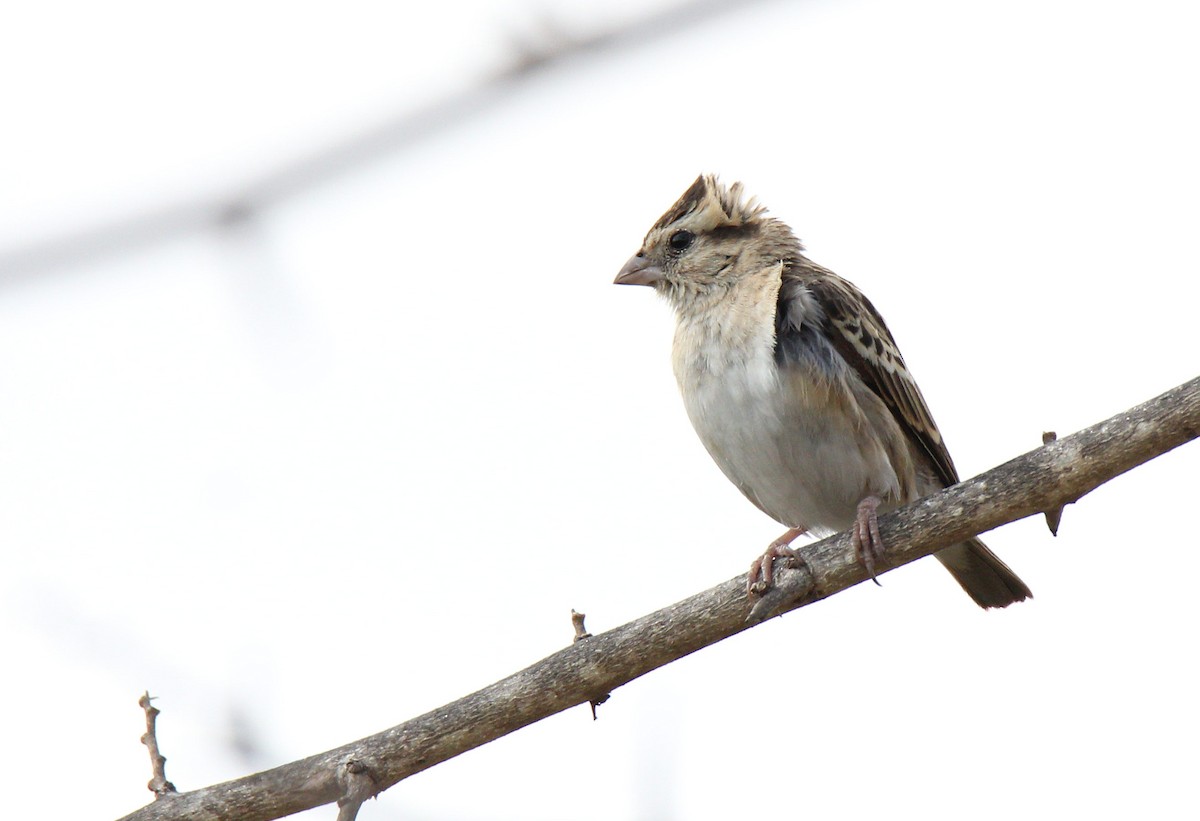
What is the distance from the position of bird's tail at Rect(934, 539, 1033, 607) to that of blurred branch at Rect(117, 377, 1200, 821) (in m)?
2.30

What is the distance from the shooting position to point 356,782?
205 inches

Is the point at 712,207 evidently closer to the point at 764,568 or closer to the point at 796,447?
the point at 796,447

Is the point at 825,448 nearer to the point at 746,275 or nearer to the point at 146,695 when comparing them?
the point at 746,275

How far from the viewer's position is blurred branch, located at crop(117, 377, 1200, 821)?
5.25 meters

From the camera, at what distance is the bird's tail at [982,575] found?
8180mm

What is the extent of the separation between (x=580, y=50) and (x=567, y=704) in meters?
4.20

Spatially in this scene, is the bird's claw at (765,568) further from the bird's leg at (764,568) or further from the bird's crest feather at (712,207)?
the bird's crest feather at (712,207)

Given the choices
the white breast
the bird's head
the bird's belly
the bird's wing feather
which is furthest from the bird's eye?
the bird's belly

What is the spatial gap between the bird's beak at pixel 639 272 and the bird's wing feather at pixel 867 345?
42.0 inches

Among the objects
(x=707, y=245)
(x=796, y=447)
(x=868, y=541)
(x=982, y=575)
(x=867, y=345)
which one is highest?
(x=707, y=245)

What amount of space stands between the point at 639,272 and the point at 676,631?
Answer: 3742 millimetres

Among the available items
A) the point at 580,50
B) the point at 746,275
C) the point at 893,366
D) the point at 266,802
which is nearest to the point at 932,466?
the point at 893,366

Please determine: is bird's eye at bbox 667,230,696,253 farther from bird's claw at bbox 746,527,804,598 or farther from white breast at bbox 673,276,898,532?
bird's claw at bbox 746,527,804,598

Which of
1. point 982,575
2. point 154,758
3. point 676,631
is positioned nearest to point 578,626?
point 676,631
